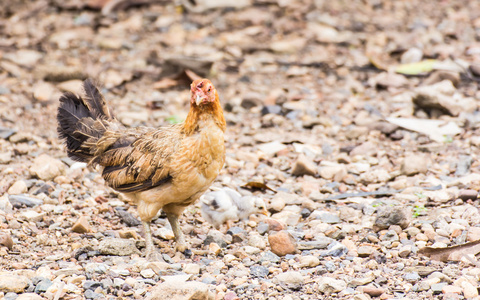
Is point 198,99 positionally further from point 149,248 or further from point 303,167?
point 303,167

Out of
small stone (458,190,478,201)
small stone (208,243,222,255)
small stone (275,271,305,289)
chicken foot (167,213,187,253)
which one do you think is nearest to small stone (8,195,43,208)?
chicken foot (167,213,187,253)

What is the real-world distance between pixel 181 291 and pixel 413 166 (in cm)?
309

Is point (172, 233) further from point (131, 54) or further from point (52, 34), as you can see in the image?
point (52, 34)

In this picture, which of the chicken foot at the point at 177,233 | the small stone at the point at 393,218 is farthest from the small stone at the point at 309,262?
the chicken foot at the point at 177,233

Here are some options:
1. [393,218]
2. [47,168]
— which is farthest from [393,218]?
[47,168]

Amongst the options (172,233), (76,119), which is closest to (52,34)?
(76,119)

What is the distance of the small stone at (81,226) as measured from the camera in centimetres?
497

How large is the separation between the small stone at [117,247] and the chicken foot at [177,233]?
13.1 inches

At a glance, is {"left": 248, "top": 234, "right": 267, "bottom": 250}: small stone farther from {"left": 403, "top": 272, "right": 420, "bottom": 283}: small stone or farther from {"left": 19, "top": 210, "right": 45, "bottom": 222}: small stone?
{"left": 19, "top": 210, "right": 45, "bottom": 222}: small stone

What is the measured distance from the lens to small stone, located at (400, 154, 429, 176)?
5988 mm

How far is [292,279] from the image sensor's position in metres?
4.16

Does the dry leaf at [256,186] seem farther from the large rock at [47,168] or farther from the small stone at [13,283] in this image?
the small stone at [13,283]

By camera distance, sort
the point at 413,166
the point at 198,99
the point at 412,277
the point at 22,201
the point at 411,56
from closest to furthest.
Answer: the point at 412,277 < the point at 198,99 < the point at 22,201 < the point at 413,166 < the point at 411,56

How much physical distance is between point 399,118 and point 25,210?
429 centimetres
